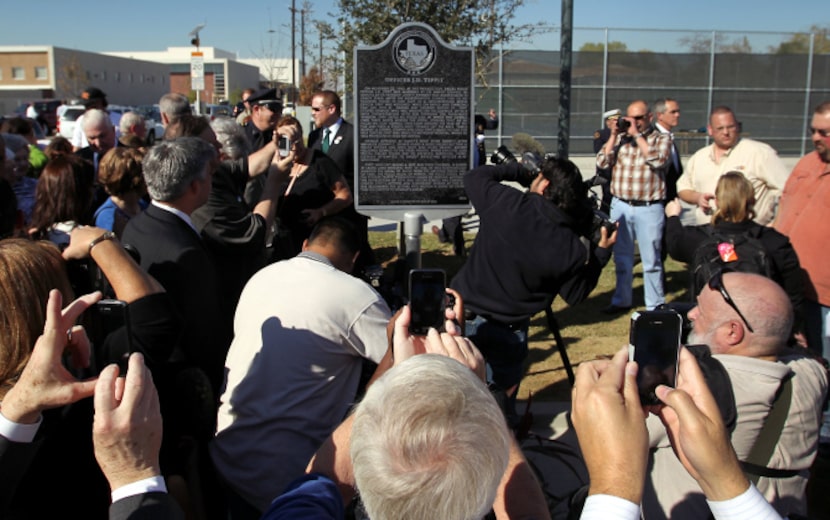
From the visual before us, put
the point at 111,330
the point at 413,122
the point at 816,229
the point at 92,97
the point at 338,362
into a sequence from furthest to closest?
the point at 92,97, the point at 413,122, the point at 816,229, the point at 338,362, the point at 111,330

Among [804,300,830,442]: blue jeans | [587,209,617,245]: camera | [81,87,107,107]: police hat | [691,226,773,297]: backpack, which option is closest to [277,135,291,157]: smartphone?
[587,209,617,245]: camera

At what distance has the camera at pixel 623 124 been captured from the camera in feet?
22.5

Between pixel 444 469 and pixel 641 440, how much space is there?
466 millimetres

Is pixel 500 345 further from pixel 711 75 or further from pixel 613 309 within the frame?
pixel 711 75

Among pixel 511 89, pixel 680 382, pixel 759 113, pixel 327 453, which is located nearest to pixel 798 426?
pixel 680 382

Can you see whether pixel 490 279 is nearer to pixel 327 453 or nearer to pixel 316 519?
pixel 327 453

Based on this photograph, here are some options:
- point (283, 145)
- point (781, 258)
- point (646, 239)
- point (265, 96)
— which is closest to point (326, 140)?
point (265, 96)

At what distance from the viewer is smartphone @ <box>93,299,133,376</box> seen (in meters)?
1.85

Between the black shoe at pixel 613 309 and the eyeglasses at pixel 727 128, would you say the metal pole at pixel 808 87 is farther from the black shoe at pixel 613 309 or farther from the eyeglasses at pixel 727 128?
the eyeglasses at pixel 727 128

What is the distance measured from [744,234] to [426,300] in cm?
268

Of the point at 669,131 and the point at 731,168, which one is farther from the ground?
the point at 669,131

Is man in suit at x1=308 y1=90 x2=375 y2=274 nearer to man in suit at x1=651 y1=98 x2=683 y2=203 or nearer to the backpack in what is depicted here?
man in suit at x1=651 y1=98 x2=683 y2=203

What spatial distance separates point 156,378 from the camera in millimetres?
2574

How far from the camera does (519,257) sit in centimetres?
387
